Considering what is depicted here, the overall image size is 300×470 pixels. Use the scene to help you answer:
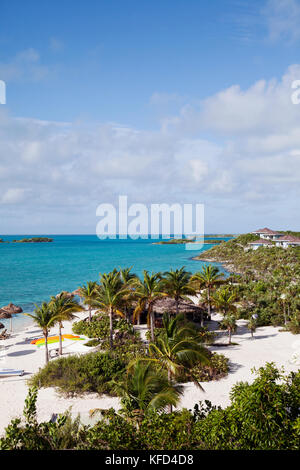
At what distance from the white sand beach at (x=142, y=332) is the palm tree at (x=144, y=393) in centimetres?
225

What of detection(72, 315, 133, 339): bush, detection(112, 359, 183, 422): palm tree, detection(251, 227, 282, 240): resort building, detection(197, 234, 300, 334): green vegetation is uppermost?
detection(251, 227, 282, 240): resort building

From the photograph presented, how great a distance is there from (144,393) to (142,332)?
15.1 metres

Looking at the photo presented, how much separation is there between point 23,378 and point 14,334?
35.7ft

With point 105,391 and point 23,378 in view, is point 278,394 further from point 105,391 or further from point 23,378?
point 23,378

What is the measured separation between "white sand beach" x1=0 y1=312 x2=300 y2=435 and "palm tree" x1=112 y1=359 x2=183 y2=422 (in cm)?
225

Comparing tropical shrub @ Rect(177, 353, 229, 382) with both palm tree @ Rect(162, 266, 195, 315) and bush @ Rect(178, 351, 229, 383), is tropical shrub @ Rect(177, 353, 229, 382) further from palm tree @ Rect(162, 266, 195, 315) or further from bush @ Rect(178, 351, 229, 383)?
palm tree @ Rect(162, 266, 195, 315)

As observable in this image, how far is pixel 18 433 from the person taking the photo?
295 inches

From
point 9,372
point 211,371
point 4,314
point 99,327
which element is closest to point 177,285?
point 99,327

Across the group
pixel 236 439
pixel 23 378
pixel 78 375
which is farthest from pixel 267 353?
pixel 23 378

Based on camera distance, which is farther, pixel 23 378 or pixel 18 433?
pixel 23 378

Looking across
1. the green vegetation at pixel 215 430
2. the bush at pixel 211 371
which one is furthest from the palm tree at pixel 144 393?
the bush at pixel 211 371

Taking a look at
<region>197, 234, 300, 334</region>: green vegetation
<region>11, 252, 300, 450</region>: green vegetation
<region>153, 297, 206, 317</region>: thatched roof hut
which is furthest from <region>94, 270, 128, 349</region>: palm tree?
<region>197, 234, 300, 334</region>: green vegetation

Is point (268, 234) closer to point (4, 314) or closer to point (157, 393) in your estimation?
point (4, 314)

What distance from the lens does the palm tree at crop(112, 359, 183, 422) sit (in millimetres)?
8883
